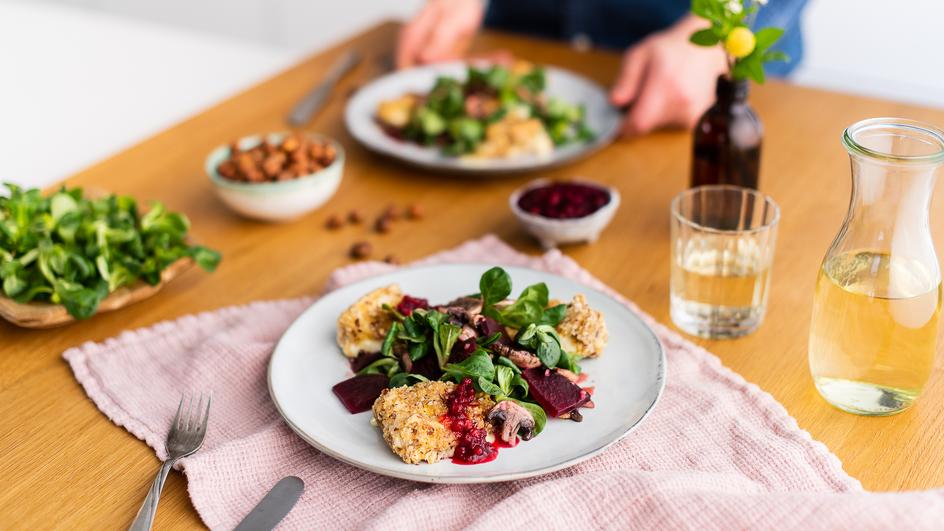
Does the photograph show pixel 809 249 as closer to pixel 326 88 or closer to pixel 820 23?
pixel 326 88

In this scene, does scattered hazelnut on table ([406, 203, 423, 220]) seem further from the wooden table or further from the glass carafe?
the glass carafe

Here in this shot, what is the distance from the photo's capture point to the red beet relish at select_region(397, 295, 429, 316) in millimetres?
1198

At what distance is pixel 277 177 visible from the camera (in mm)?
1582

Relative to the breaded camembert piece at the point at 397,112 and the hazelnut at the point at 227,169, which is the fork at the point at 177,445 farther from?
the breaded camembert piece at the point at 397,112

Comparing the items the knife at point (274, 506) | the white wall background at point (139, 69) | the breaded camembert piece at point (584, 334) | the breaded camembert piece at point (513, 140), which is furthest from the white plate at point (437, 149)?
the white wall background at point (139, 69)

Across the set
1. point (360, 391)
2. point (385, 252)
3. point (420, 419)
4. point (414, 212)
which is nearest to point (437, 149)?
point (414, 212)

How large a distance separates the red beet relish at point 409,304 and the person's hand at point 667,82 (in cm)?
85

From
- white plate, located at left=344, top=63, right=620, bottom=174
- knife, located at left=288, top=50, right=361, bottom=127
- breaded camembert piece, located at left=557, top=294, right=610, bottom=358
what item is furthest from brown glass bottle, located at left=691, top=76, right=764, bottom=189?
knife, located at left=288, top=50, right=361, bottom=127

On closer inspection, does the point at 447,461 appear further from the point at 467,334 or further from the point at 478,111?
the point at 478,111

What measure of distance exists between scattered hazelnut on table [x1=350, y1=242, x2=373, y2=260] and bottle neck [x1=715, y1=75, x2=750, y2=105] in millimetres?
641

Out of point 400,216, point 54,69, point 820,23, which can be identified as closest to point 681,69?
point 400,216

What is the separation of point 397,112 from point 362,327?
2.65 feet

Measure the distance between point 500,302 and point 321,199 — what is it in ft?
1.90

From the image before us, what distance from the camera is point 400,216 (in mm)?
1644
